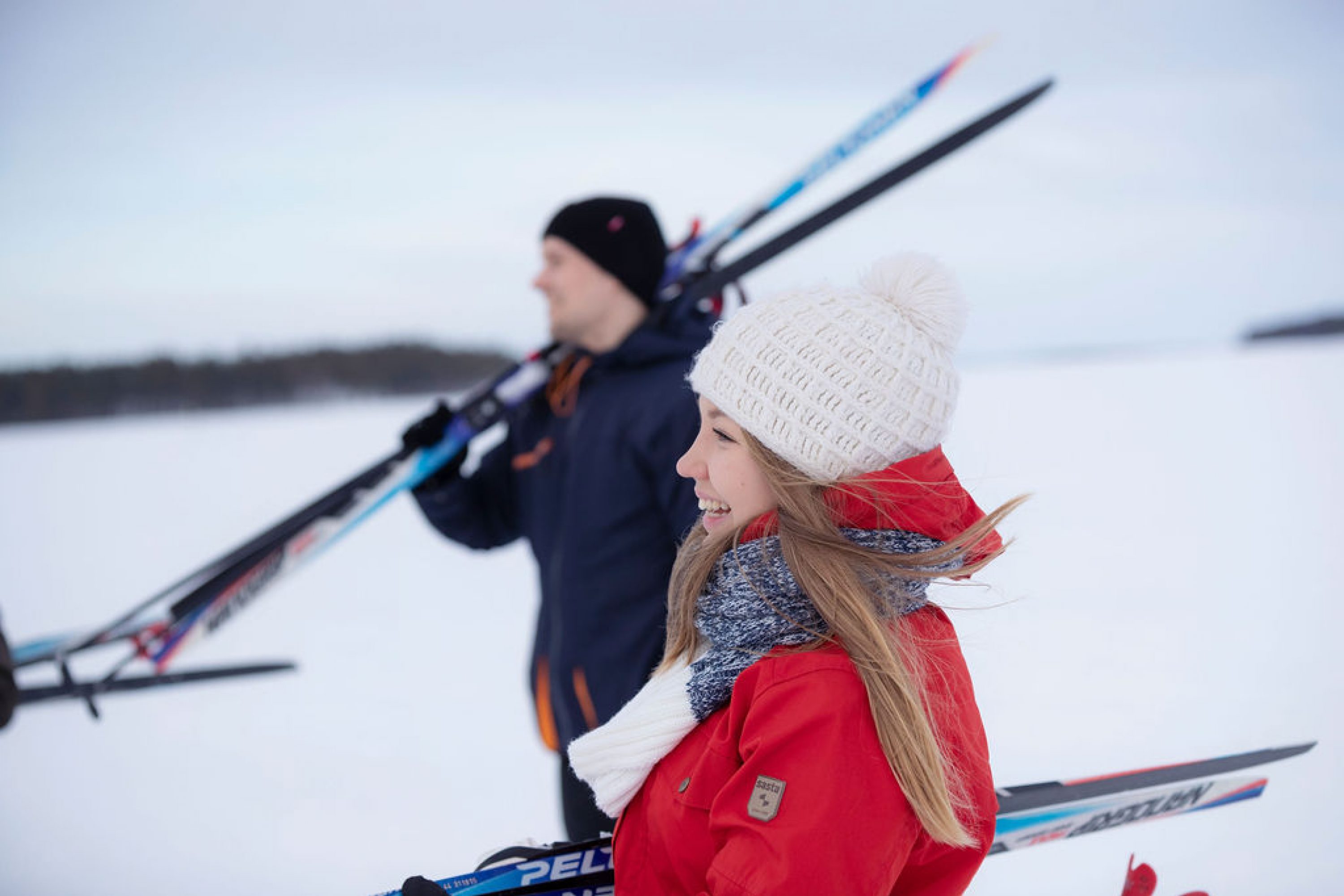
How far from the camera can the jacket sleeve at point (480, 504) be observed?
1.86 meters

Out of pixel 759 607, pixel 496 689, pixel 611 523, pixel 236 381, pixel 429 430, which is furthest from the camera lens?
pixel 236 381

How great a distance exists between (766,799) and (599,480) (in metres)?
0.99

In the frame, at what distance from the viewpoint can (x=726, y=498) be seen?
85 cm

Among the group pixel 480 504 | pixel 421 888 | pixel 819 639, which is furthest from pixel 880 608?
pixel 480 504

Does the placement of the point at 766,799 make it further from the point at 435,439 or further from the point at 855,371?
the point at 435,439

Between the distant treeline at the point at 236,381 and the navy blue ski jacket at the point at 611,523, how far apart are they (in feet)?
22.7

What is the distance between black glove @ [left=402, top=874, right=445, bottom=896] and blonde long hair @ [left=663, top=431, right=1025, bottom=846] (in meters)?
0.38

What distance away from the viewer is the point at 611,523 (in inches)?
63.4

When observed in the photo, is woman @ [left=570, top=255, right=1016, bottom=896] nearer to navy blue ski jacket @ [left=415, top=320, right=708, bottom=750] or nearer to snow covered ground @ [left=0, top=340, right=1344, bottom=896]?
snow covered ground @ [left=0, top=340, right=1344, bottom=896]

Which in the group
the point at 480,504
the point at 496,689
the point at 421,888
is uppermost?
the point at 480,504

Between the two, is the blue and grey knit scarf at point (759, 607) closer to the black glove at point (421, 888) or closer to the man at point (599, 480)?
the black glove at point (421, 888)

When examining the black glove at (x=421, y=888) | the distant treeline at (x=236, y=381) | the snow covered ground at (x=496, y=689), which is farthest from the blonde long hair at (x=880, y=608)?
the distant treeline at (x=236, y=381)

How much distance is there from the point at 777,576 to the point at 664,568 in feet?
2.78

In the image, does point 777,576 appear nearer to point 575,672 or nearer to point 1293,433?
point 575,672
